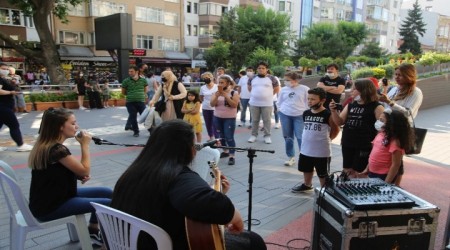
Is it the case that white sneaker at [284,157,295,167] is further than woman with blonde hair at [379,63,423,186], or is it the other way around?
white sneaker at [284,157,295,167]

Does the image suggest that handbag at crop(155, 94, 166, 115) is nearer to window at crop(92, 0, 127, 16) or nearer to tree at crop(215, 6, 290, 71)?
tree at crop(215, 6, 290, 71)

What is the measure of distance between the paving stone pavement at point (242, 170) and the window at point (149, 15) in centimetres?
2407

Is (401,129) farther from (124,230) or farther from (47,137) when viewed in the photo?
(47,137)

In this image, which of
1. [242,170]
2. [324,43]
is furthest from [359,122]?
[324,43]

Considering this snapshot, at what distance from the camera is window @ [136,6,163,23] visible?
108ft

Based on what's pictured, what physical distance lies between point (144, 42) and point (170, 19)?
3889 millimetres

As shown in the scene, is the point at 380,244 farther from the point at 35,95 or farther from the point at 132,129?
the point at 35,95

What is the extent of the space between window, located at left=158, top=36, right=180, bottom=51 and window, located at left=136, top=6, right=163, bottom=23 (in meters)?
1.77

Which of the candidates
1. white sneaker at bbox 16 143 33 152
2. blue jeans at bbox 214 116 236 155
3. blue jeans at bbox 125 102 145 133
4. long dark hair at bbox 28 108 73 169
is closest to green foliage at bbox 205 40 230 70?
blue jeans at bbox 125 102 145 133

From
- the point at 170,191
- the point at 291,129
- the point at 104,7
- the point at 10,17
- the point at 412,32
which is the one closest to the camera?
the point at 170,191

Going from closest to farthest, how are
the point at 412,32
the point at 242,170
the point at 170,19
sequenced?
the point at 242,170 → the point at 170,19 → the point at 412,32

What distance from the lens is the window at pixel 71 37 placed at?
29453mm

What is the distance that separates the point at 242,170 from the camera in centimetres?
602

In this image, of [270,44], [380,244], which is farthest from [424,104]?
[270,44]
